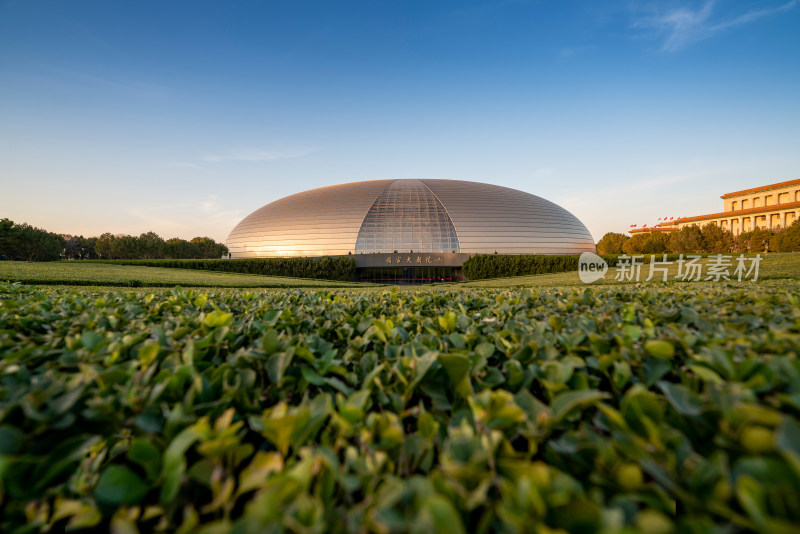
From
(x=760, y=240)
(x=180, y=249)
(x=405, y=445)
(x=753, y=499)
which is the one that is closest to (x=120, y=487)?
(x=405, y=445)

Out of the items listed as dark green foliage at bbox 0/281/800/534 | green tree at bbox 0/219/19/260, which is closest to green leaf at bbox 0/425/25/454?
dark green foliage at bbox 0/281/800/534

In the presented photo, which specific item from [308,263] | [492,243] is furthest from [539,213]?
[308,263]

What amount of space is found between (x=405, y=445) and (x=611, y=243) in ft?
234

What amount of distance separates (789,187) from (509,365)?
87618 millimetres

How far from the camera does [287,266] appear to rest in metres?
34.4

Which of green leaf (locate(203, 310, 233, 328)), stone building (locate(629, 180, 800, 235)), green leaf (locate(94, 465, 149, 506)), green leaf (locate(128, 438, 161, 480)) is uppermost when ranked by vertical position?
stone building (locate(629, 180, 800, 235))

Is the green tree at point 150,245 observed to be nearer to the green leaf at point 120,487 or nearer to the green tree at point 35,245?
the green tree at point 35,245

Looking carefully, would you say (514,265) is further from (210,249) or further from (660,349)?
(210,249)

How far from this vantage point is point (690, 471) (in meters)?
0.75

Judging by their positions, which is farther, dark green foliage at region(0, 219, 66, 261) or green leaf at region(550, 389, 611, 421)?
dark green foliage at region(0, 219, 66, 261)

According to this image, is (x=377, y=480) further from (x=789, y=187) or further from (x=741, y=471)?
(x=789, y=187)

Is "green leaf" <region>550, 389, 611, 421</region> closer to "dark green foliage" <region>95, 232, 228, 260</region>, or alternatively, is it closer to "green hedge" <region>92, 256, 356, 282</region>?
"green hedge" <region>92, 256, 356, 282</region>

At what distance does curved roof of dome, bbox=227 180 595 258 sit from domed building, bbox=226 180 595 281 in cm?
11

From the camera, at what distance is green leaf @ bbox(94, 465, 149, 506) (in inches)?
30.4
